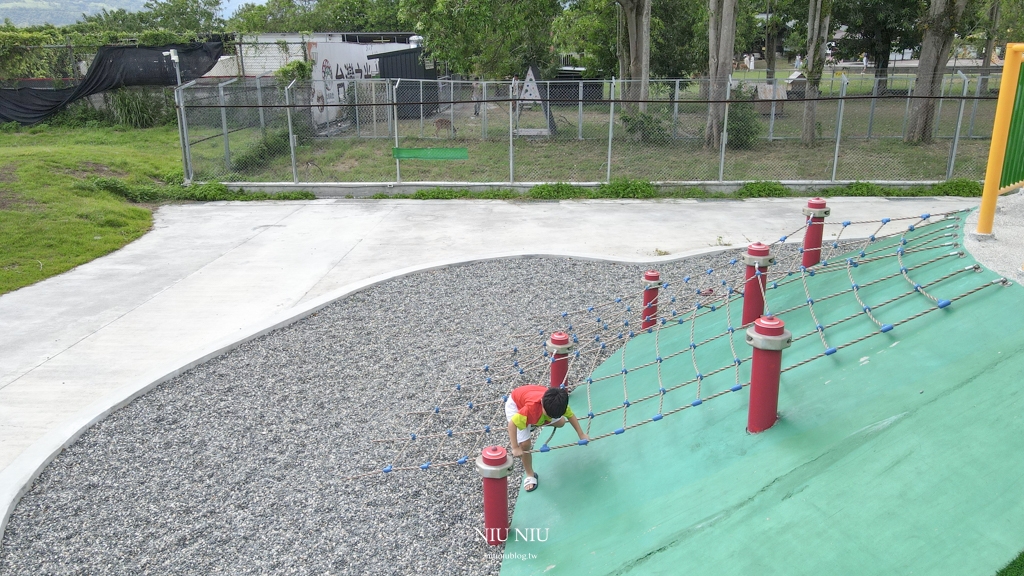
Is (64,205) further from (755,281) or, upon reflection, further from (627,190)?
(755,281)

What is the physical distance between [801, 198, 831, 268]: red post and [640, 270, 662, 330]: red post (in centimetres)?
139

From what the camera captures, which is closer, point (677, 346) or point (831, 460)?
point (831, 460)

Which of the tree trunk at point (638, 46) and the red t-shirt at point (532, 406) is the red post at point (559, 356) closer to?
the red t-shirt at point (532, 406)

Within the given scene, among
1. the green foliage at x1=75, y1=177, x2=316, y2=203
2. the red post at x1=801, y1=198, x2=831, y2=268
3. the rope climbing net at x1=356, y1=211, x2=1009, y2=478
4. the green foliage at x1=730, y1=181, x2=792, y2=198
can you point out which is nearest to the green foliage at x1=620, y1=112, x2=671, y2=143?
the green foliage at x1=730, y1=181, x2=792, y2=198

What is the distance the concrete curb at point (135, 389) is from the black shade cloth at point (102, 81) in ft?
52.5

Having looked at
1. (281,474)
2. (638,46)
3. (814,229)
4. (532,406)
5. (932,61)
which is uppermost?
(638,46)

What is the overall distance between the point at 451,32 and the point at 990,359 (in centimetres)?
1965

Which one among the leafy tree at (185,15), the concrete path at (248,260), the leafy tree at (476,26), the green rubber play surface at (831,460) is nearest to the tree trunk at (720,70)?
the concrete path at (248,260)

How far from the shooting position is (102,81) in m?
21.5

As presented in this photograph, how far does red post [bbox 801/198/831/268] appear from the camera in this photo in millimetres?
6922

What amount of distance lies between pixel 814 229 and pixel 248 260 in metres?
7.25

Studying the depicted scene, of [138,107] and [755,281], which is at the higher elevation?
[138,107]

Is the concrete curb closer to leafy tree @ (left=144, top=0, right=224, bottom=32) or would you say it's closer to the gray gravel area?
the gray gravel area

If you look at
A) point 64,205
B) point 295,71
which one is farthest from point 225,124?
point 295,71
